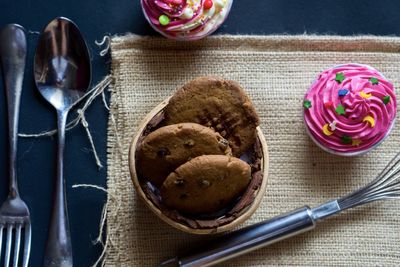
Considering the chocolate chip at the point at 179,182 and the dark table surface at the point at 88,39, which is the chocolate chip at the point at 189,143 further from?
the dark table surface at the point at 88,39

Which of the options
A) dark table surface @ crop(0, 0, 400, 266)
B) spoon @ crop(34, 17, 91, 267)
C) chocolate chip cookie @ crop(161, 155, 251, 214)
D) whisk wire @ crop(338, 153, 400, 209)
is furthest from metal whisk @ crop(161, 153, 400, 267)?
spoon @ crop(34, 17, 91, 267)

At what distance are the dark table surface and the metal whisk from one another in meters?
0.21

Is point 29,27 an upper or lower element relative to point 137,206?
upper

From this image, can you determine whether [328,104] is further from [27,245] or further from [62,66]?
[27,245]

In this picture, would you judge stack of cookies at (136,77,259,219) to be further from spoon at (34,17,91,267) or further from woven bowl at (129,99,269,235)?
spoon at (34,17,91,267)

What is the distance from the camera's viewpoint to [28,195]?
43.2 inches

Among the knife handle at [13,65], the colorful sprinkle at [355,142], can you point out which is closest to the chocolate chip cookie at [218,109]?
the colorful sprinkle at [355,142]

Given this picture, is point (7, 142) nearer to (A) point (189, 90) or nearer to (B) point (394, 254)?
(A) point (189, 90)

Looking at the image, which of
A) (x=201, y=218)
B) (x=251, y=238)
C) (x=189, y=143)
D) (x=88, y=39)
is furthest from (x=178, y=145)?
(x=88, y=39)

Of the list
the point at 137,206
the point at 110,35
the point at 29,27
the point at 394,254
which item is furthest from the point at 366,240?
the point at 29,27

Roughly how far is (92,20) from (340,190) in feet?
1.97

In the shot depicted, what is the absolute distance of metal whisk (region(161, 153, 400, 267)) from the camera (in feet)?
3.46

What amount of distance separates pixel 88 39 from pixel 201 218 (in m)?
0.43

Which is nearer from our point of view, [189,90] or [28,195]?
[189,90]
